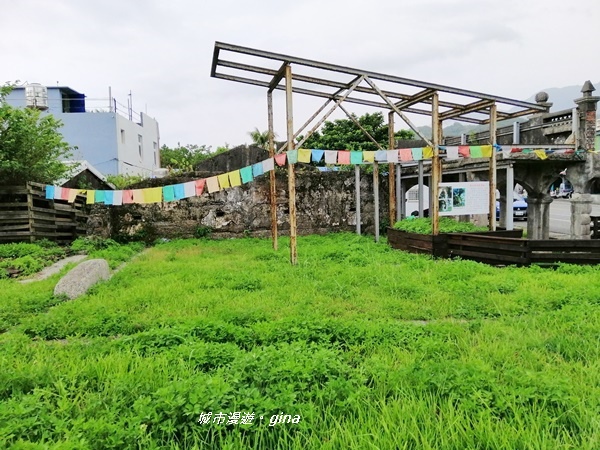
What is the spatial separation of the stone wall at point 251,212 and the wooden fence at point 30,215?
131cm

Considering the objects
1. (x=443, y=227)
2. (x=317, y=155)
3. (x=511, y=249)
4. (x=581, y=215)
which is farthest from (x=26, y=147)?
(x=581, y=215)

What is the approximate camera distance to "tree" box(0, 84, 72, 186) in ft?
37.4

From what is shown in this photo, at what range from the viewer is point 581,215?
13.5m

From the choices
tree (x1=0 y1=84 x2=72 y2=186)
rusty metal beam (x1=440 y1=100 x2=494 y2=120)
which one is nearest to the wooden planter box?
rusty metal beam (x1=440 y1=100 x2=494 y2=120)

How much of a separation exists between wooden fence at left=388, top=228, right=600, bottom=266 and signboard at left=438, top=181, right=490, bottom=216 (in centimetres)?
101

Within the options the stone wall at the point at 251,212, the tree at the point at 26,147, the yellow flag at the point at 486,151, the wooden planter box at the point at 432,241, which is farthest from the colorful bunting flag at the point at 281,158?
the tree at the point at 26,147

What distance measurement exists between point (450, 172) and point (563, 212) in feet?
61.7

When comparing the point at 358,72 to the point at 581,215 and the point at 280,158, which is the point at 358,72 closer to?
the point at 280,158

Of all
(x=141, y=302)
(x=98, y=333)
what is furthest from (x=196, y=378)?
(x=141, y=302)

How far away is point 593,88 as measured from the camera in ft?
42.8

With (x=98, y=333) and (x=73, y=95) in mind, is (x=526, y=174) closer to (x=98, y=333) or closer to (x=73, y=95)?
(x=98, y=333)

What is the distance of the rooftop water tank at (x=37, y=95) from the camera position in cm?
2148

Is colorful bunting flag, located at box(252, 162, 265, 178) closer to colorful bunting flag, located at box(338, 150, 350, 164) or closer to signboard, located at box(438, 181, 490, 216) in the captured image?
colorful bunting flag, located at box(338, 150, 350, 164)

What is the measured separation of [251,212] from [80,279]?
27.7 feet
